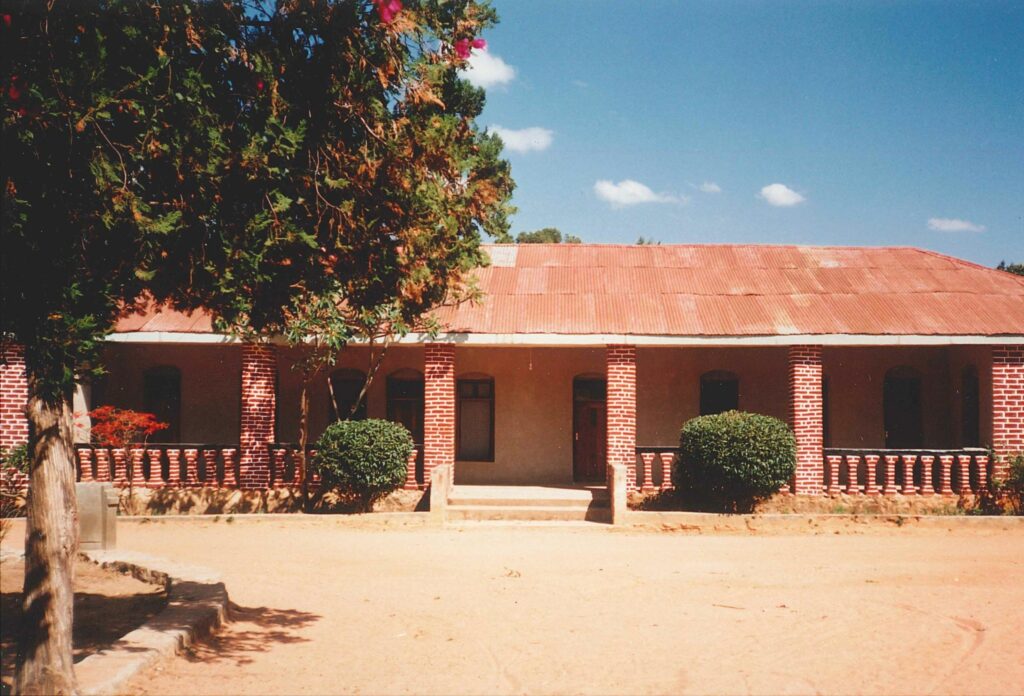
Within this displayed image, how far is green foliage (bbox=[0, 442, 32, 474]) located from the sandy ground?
2.22 metres

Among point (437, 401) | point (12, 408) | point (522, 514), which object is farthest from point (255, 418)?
point (522, 514)

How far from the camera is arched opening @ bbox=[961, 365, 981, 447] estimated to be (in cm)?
1645

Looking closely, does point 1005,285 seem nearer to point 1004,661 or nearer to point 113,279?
point 1004,661

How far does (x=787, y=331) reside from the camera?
14.5 metres

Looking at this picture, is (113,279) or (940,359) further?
(940,359)

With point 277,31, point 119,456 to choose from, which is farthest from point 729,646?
point 119,456

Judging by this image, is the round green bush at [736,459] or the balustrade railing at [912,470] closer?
the round green bush at [736,459]

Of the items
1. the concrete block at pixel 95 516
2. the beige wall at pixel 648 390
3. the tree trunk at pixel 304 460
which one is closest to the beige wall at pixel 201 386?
the beige wall at pixel 648 390

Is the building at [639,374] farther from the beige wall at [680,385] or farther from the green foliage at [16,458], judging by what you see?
the green foliage at [16,458]

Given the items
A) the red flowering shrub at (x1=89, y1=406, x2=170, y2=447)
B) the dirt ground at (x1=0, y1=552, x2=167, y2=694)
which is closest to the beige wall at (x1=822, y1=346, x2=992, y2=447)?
the red flowering shrub at (x1=89, y1=406, x2=170, y2=447)

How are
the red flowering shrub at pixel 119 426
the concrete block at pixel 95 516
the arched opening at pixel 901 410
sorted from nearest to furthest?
the concrete block at pixel 95 516, the red flowering shrub at pixel 119 426, the arched opening at pixel 901 410

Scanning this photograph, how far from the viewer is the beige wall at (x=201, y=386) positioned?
1773 cm

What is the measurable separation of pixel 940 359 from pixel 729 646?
42.7ft

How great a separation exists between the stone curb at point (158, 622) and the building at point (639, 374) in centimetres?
529
